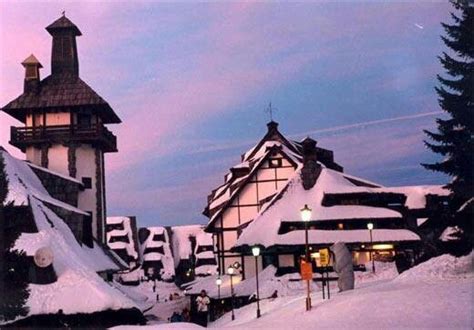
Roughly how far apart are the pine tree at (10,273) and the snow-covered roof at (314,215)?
22.5 metres

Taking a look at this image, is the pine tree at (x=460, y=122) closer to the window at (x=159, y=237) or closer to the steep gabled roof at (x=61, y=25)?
the steep gabled roof at (x=61, y=25)

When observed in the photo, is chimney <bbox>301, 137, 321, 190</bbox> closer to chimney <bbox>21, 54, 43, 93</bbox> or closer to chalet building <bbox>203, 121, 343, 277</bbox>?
chalet building <bbox>203, 121, 343, 277</bbox>

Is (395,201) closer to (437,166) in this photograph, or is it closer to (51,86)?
(437,166)

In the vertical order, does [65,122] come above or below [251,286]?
above

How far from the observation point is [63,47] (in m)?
49.8

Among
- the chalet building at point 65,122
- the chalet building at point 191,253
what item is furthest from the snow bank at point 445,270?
the chalet building at point 191,253

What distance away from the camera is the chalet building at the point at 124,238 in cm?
8744

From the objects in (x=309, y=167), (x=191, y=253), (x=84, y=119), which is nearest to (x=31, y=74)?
(x=84, y=119)

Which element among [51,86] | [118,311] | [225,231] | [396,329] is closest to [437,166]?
[396,329]

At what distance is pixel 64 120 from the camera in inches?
1881

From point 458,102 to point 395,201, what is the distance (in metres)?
25.3

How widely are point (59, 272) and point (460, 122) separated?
1905cm

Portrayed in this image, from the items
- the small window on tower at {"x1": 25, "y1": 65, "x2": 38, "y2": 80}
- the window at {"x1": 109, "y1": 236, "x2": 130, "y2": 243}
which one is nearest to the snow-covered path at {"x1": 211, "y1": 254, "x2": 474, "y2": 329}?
the small window on tower at {"x1": 25, "y1": 65, "x2": 38, "y2": 80}

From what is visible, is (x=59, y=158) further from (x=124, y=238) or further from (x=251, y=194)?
(x=124, y=238)
